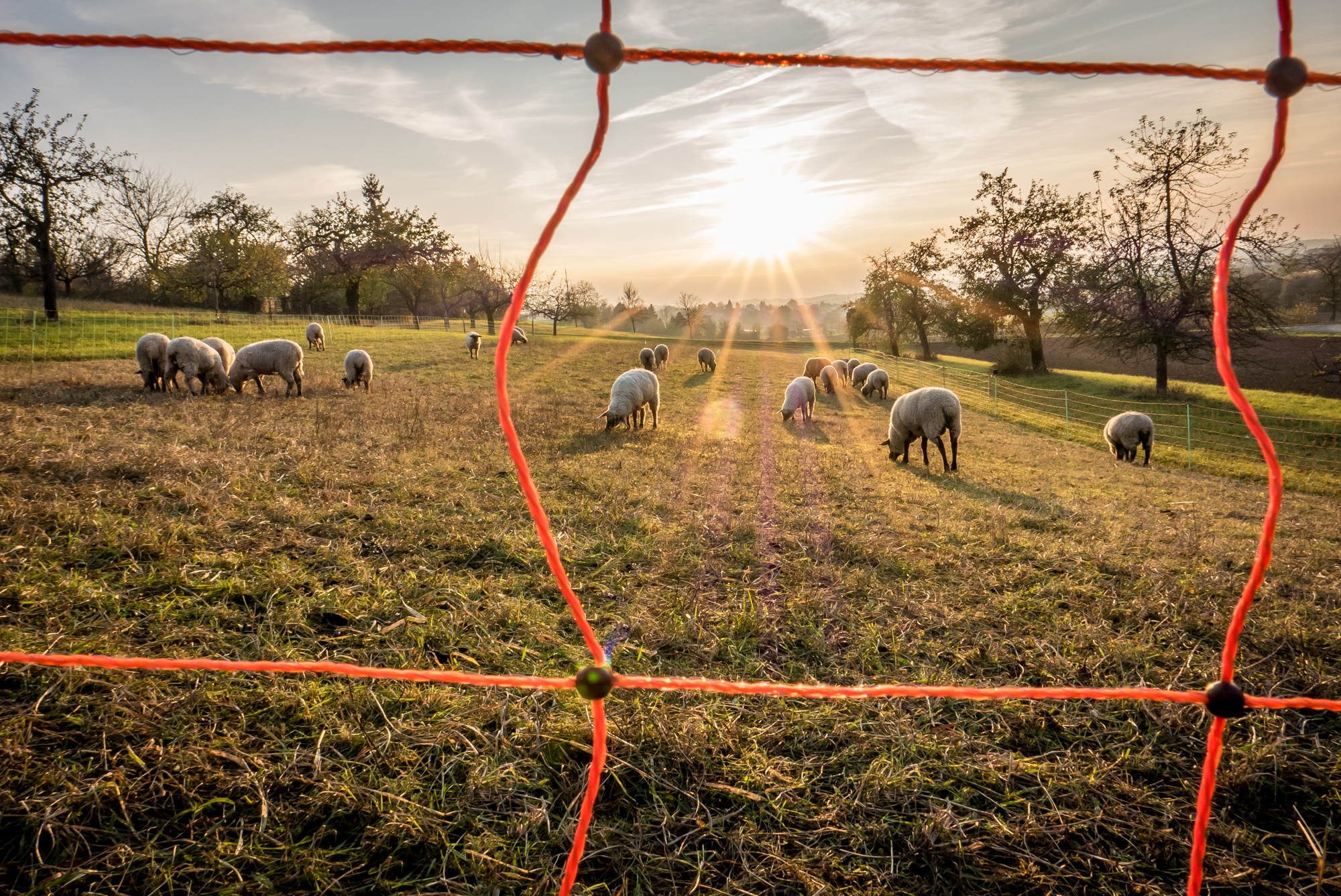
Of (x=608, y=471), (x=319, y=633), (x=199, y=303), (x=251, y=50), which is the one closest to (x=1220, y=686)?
(x=251, y=50)

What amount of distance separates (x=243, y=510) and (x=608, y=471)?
12.3 ft

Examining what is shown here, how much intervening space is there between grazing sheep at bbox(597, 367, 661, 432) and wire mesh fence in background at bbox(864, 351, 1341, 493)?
1093 cm

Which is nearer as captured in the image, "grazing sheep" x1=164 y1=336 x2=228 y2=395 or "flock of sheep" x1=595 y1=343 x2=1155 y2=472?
"flock of sheep" x1=595 y1=343 x2=1155 y2=472

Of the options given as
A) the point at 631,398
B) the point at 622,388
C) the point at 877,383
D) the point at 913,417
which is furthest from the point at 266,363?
the point at 877,383

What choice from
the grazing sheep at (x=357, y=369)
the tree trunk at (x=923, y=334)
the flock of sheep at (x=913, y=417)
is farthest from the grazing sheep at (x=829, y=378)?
the tree trunk at (x=923, y=334)

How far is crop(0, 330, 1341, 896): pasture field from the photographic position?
5.34ft

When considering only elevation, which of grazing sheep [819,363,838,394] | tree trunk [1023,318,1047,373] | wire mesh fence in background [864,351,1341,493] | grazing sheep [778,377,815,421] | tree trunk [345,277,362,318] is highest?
tree trunk [345,277,362,318]

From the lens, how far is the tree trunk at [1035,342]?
87.1ft

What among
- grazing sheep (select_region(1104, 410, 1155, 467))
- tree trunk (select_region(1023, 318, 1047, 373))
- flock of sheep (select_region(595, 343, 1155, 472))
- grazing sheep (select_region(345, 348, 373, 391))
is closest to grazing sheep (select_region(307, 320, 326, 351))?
grazing sheep (select_region(345, 348, 373, 391))

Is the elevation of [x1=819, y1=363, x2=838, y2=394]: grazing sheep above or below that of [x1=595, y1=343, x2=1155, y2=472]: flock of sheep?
above

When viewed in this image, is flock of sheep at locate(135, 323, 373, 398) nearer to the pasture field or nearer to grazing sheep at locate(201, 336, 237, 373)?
grazing sheep at locate(201, 336, 237, 373)

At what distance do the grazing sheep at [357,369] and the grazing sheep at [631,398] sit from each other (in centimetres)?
760

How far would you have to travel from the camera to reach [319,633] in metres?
Answer: 2.70

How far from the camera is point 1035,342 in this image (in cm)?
2755
